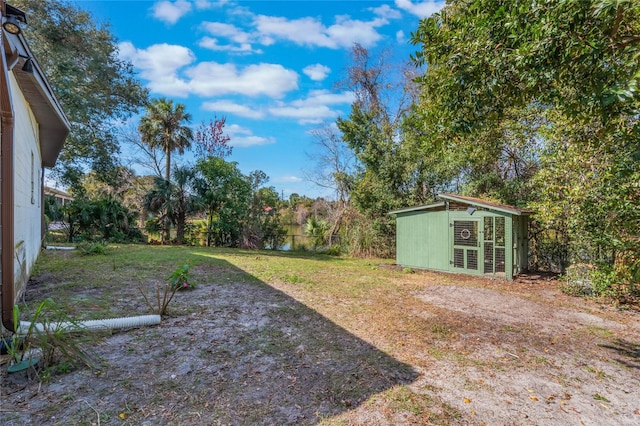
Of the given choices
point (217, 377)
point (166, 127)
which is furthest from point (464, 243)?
point (166, 127)

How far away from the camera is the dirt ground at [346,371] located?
7.29ft

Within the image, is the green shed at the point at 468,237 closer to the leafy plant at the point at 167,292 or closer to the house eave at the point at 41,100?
the leafy plant at the point at 167,292

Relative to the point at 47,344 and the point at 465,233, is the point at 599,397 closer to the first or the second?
the point at 47,344

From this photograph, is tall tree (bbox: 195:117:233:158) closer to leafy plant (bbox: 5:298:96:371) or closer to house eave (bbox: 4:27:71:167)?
house eave (bbox: 4:27:71:167)

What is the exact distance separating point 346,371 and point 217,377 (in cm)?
116

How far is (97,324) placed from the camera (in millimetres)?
3312

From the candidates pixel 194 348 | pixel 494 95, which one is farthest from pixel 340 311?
pixel 494 95

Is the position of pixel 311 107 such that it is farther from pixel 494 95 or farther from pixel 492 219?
pixel 494 95

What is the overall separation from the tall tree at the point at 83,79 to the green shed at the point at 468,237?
40.8ft

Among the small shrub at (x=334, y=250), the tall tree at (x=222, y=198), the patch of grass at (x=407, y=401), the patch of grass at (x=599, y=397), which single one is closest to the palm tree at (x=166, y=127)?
the tall tree at (x=222, y=198)

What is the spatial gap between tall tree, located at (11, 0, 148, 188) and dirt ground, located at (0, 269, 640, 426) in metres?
9.39

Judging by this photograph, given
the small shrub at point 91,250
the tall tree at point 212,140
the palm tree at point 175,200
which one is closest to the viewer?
the small shrub at point 91,250

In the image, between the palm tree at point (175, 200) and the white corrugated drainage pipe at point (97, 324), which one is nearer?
the white corrugated drainage pipe at point (97, 324)

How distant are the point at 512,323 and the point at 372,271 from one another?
4462 millimetres
